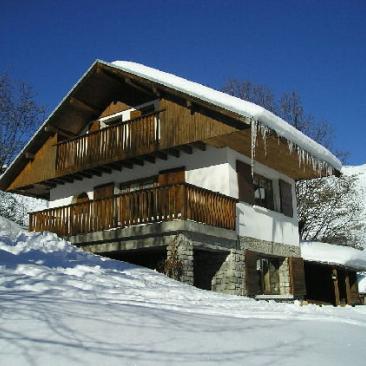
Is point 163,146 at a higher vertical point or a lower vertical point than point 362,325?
higher

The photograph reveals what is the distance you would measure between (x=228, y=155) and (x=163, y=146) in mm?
1873

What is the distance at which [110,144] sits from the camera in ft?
48.2

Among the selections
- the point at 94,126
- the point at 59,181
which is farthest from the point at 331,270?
the point at 59,181

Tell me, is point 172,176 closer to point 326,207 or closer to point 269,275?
point 269,275

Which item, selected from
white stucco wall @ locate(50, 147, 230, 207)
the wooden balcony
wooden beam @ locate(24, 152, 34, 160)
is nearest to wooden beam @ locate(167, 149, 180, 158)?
white stucco wall @ locate(50, 147, 230, 207)

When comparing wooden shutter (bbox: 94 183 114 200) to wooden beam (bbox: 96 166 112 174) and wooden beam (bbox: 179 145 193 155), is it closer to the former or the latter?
wooden beam (bbox: 96 166 112 174)

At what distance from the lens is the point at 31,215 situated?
15.1m

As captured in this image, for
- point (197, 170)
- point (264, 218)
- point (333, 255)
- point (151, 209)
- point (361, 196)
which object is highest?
point (361, 196)

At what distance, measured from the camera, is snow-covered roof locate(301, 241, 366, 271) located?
16.6 m

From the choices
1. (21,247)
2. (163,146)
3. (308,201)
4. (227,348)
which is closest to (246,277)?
(163,146)

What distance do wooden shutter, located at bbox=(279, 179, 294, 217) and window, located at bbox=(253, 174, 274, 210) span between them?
15.6 inches

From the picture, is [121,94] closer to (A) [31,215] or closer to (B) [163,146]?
(B) [163,146]

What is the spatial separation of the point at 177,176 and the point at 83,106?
193 inches

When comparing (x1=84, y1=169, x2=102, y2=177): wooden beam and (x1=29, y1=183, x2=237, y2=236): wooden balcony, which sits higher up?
(x1=84, y1=169, x2=102, y2=177): wooden beam
